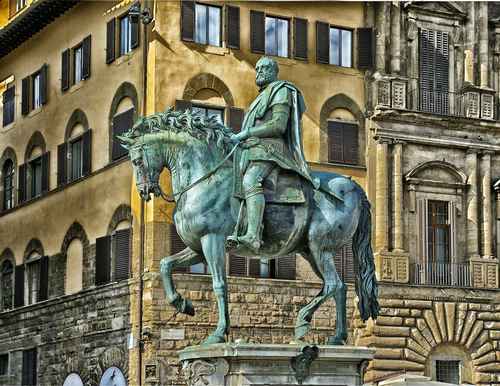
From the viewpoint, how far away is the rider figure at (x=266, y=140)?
47.6 feet

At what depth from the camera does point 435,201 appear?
120ft

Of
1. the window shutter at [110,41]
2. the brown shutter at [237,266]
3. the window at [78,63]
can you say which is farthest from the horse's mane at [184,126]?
the window at [78,63]

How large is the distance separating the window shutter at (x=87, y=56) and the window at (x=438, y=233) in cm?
1016

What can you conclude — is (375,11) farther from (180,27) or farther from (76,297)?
(76,297)

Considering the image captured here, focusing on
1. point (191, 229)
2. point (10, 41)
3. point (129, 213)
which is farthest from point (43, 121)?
point (191, 229)

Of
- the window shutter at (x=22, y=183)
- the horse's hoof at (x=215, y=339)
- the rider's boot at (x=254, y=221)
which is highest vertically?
the window shutter at (x=22, y=183)

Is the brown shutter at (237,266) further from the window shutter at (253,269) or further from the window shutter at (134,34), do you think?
the window shutter at (134,34)

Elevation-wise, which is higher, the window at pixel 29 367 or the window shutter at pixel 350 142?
the window shutter at pixel 350 142

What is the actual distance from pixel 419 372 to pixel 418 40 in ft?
30.3

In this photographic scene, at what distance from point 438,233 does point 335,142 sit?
399 centimetres

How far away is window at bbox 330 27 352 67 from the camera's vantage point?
3575 centimetres

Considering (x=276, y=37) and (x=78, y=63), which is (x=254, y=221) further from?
(x=78, y=63)

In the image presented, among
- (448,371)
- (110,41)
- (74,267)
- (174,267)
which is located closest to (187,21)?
(110,41)

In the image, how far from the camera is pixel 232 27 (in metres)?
34.0
